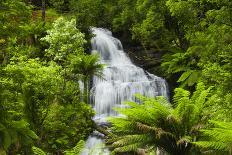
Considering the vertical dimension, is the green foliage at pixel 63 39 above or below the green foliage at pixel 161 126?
above

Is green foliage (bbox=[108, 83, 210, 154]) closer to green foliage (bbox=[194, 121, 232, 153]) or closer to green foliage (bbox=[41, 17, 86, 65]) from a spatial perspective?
green foliage (bbox=[194, 121, 232, 153])

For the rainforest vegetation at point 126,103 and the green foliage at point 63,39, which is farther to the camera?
the green foliage at point 63,39

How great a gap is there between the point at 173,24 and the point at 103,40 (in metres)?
5.63

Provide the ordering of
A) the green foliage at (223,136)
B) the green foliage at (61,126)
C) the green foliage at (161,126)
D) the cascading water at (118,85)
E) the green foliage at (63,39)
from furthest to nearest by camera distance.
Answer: the cascading water at (118,85)
the green foliage at (63,39)
the green foliage at (61,126)
the green foliage at (161,126)
the green foliage at (223,136)

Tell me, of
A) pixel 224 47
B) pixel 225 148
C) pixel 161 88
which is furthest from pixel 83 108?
pixel 225 148

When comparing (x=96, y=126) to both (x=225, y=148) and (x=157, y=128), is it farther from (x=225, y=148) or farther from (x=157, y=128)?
(x=225, y=148)

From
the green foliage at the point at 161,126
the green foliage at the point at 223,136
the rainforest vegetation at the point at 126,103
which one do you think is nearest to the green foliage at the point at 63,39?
the rainforest vegetation at the point at 126,103

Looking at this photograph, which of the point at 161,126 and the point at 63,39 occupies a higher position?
the point at 63,39

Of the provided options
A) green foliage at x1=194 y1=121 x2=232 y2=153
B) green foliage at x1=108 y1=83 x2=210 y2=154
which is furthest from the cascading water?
green foliage at x1=194 y1=121 x2=232 y2=153

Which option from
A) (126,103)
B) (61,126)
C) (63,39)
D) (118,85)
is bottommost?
(61,126)

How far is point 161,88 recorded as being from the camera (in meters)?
19.7

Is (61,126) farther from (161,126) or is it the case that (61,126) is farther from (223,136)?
(223,136)

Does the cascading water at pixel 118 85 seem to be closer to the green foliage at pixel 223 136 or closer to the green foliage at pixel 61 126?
the green foliage at pixel 61 126

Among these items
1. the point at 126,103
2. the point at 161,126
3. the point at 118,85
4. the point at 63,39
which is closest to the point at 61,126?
the point at 63,39
